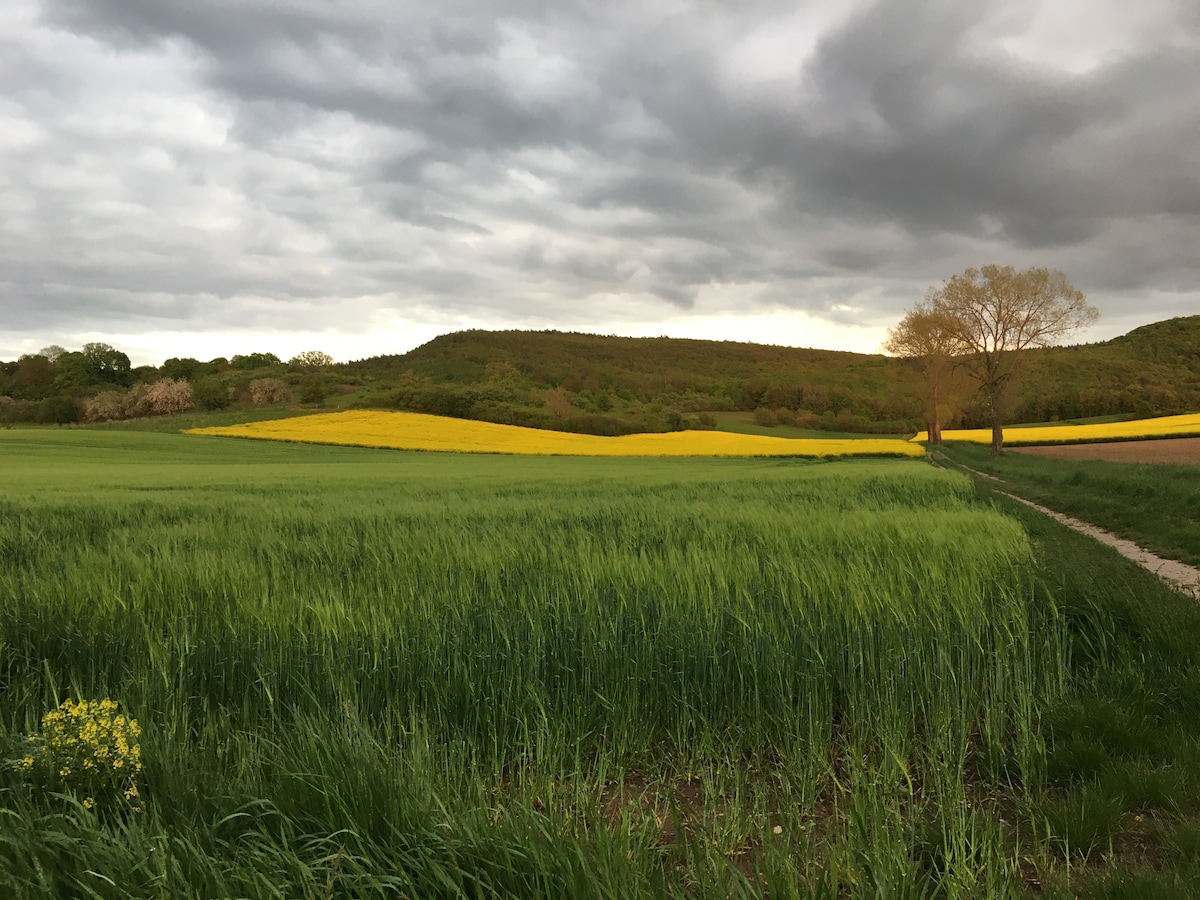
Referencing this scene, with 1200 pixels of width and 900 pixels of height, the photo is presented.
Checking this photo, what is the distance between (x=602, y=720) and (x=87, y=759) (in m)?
2.08

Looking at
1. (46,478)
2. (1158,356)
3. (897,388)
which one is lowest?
(46,478)

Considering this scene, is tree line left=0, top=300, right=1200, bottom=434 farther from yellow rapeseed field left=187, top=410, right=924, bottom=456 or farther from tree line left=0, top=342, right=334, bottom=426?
yellow rapeseed field left=187, top=410, right=924, bottom=456

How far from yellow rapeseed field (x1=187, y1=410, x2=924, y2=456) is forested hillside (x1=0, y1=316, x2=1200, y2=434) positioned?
10920mm

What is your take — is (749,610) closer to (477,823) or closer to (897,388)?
(477,823)

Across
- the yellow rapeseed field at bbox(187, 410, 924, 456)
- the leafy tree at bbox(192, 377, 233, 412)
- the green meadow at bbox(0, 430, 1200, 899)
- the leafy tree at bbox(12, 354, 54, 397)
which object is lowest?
the yellow rapeseed field at bbox(187, 410, 924, 456)

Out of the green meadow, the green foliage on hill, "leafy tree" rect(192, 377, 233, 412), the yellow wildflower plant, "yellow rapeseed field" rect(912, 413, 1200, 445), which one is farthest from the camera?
"leafy tree" rect(192, 377, 233, 412)

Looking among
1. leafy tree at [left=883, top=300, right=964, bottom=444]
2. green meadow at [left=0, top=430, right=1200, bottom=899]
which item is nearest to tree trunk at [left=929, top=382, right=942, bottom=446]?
leafy tree at [left=883, top=300, right=964, bottom=444]

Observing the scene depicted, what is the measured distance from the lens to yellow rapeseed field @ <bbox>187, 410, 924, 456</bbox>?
4962 centimetres

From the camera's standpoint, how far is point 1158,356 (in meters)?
104

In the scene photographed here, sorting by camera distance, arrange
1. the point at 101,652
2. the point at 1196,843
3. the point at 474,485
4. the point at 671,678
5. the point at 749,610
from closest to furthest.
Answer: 1. the point at 1196,843
2. the point at 671,678
3. the point at 101,652
4. the point at 749,610
5. the point at 474,485

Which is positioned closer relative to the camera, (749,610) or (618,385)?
(749,610)

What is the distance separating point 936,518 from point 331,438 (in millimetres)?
50835

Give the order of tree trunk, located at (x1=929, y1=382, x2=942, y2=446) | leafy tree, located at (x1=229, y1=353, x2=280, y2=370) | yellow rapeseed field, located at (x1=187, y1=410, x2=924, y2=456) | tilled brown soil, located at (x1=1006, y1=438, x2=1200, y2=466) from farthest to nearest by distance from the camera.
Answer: leafy tree, located at (x1=229, y1=353, x2=280, y2=370)
tree trunk, located at (x1=929, y1=382, x2=942, y2=446)
yellow rapeseed field, located at (x1=187, y1=410, x2=924, y2=456)
tilled brown soil, located at (x1=1006, y1=438, x2=1200, y2=466)

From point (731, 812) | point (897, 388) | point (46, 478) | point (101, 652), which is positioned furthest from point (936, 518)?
point (897, 388)
